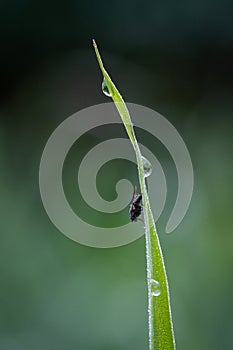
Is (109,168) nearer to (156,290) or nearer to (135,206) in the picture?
(135,206)

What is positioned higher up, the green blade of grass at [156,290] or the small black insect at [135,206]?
the small black insect at [135,206]

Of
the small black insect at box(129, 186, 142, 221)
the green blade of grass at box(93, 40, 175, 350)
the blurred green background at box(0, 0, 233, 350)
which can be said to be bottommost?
the green blade of grass at box(93, 40, 175, 350)

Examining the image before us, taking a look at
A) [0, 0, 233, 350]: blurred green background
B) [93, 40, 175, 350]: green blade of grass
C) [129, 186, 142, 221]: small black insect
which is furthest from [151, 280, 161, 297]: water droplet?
[0, 0, 233, 350]: blurred green background

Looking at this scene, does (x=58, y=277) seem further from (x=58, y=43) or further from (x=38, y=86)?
(x=58, y=43)

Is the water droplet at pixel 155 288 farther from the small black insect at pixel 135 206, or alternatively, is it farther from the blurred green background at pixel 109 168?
the blurred green background at pixel 109 168

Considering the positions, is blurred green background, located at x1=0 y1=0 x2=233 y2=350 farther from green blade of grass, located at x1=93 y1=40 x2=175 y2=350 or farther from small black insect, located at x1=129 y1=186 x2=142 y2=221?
green blade of grass, located at x1=93 y1=40 x2=175 y2=350

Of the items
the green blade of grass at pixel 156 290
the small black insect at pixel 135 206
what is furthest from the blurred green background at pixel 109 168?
the green blade of grass at pixel 156 290

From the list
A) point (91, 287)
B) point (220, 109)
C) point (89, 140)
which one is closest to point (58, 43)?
point (89, 140)

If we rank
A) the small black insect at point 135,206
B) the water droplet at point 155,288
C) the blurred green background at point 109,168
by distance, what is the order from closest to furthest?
the water droplet at point 155,288, the small black insect at point 135,206, the blurred green background at point 109,168

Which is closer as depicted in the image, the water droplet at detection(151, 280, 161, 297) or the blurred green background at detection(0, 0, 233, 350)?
the water droplet at detection(151, 280, 161, 297)
